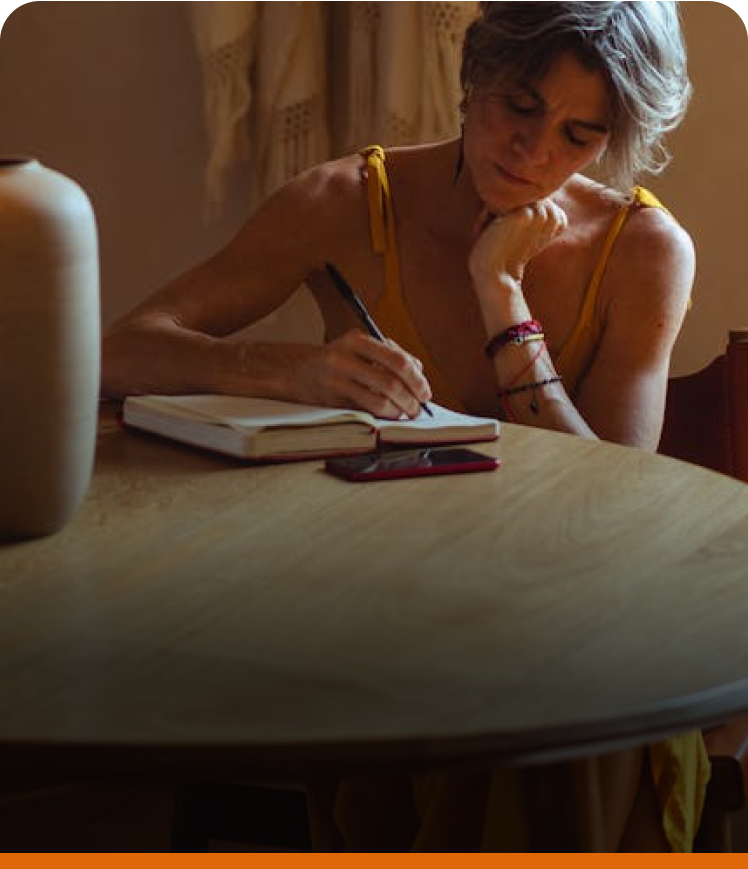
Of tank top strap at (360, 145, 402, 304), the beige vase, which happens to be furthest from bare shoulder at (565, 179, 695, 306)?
the beige vase

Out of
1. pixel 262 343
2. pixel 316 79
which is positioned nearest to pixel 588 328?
pixel 262 343

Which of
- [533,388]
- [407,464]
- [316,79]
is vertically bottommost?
[407,464]

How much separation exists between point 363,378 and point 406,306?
50cm

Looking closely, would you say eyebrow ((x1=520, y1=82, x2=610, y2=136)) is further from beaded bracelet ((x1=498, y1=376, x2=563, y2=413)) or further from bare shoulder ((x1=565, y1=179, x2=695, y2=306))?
beaded bracelet ((x1=498, y1=376, x2=563, y2=413))

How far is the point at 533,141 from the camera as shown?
1.78 m

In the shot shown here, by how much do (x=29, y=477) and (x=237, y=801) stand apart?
0.66 metres

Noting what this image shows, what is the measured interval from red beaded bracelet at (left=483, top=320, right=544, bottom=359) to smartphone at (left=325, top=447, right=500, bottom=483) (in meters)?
0.51

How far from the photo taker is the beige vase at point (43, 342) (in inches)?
42.3

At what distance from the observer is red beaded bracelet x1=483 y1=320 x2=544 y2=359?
188 cm

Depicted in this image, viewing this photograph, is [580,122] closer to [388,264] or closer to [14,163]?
A: [388,264]

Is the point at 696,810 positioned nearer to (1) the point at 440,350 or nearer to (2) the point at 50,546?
(2) the point at 50,546

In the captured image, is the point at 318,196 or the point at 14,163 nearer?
the point at 14,163

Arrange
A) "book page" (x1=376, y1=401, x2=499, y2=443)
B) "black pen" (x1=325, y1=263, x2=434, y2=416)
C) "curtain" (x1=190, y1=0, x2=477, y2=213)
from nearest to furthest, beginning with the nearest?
"book page" (x1=376, y1=401, x2=499, y2=443)
"black pen" (x1=325, y1=263, x2=434, y2=416)
"curtain" (x1=190, y1=0, x2=477, y2=213)

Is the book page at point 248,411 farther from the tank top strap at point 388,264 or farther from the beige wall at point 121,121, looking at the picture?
the beige wall at point 121,121
